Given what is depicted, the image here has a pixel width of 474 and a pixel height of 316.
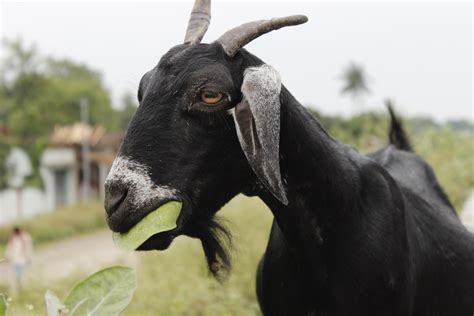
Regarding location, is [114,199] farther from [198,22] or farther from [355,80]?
[355,80]

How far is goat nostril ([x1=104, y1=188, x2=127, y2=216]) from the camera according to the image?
2.12m

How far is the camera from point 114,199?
6.97 ft

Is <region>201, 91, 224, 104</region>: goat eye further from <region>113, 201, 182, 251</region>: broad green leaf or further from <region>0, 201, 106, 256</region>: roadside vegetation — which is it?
<region>0, 201, 106, 256</region>: roadside vegetation

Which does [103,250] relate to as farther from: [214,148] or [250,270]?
[214,148]

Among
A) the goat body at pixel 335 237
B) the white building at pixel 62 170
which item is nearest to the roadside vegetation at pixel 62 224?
the white building at pixel 62 170

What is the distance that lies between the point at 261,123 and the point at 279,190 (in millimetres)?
295

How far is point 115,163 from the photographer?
2170 millimetres

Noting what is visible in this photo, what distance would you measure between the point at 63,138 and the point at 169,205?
109ft

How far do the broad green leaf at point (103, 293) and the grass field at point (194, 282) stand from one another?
111 inches

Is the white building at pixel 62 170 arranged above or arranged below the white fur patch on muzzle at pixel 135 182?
below

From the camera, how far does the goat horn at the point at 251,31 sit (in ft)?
7.78

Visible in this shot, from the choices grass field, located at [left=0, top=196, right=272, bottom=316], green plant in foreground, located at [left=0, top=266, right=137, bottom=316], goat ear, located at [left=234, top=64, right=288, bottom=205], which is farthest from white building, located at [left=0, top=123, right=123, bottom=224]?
green plant in foreground, located at [left=0, top=266, right=137, bottom=316]

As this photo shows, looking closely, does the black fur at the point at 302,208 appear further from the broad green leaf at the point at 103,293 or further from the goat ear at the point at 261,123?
the broad green leaf at the point at 103,293

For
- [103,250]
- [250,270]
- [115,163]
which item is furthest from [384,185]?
[103,250]
